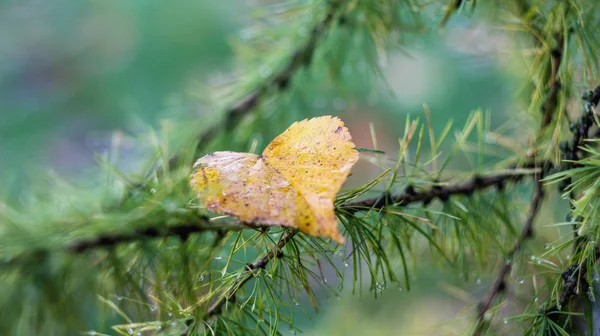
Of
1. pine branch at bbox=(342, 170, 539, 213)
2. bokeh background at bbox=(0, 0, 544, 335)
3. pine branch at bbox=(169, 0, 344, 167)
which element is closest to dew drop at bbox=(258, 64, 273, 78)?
pine branch at bbox=(169, 0, 344, 167)

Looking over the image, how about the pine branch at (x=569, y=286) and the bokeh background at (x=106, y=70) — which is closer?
the pine branch at (x=569, y=286)

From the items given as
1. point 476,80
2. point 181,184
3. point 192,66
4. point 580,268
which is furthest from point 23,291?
point 192,66

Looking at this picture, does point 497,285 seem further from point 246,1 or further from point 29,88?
point 29,88

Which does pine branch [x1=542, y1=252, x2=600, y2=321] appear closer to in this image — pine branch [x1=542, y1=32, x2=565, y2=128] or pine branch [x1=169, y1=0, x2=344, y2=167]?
pine branch [x1=542, y1=32, x2=565, y2=128]

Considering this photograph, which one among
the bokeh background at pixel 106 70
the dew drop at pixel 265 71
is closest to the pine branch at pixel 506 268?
the dew drop at pixel 265 71

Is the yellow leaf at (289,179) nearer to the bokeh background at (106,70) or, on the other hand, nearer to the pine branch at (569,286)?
the pine branch at (569,286)

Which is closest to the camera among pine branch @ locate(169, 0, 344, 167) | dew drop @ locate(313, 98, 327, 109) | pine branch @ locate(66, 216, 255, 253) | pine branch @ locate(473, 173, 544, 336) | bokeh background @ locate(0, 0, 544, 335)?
pine branch @ locate(66, 216, 255, 253)

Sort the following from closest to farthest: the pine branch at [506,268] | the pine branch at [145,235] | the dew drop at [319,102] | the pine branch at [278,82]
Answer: the pine branch at [145,235] → the pine branch at [506,268] → the pine branch at [278,82] → the dew drop at [319,102]
